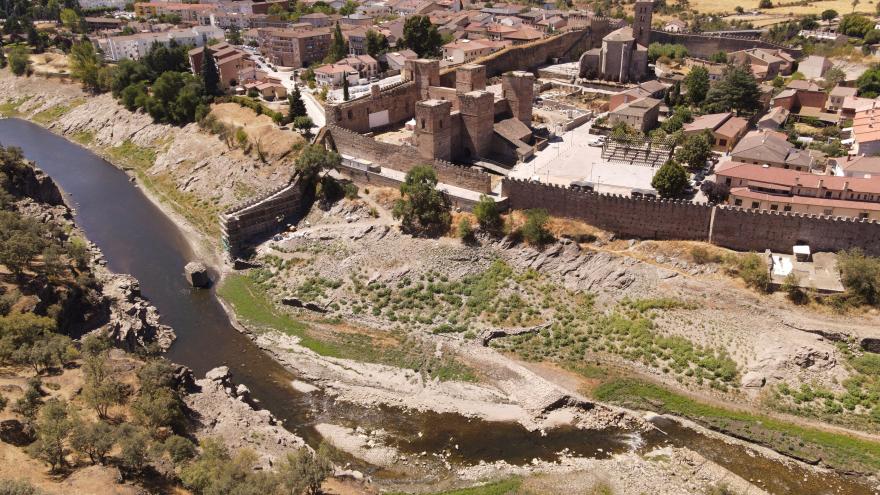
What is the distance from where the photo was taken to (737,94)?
149ft

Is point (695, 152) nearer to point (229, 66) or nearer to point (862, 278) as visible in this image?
point (862, 278)

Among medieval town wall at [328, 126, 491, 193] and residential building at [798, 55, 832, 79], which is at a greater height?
residential building at [798, 55, 832, 79]

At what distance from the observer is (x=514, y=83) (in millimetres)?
44469

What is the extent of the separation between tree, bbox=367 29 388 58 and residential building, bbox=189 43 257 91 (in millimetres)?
10905

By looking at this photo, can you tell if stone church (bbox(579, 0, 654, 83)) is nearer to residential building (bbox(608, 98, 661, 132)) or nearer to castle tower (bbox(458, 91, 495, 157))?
residential building (bbox(608, 98, 661, 132))

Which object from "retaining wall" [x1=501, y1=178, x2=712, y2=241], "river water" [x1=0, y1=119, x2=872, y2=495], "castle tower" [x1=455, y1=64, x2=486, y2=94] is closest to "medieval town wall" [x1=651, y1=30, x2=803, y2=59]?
"castle tower" [x1=455, y1=64, x2=486, y2=94]

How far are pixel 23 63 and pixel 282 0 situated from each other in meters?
36.6

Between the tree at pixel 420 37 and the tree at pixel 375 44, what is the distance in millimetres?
2193

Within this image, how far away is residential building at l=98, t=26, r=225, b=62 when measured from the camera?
75.2 m

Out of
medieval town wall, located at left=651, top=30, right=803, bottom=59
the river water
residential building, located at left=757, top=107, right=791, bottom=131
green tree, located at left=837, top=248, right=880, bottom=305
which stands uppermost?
medieval town wall, located at left=651, top=30, right=803, bottom=59

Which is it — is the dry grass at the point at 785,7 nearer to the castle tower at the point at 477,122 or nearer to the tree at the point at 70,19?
the castle tower at the point at 477,122

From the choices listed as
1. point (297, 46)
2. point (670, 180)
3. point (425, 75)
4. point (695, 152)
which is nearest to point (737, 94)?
point (695, 152)

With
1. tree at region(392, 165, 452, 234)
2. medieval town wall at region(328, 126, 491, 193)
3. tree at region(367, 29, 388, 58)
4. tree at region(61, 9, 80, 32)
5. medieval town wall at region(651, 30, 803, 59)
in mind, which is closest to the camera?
tree at region(392, 165, 452, 234)

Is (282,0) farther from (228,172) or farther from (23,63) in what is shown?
(228,172)
